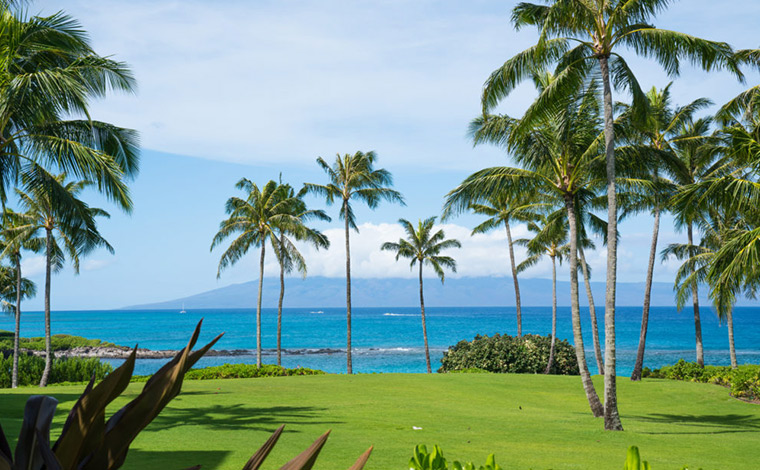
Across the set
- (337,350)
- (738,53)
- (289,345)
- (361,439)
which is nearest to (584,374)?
(361,439)

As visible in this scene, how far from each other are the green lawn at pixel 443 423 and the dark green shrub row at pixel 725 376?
73 centimetres

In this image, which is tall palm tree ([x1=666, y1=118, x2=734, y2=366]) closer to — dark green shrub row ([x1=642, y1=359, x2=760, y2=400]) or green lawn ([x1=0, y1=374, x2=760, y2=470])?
dark green shrub row ([x1=642, y1=359, x2=760, y2=400])

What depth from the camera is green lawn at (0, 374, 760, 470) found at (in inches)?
346

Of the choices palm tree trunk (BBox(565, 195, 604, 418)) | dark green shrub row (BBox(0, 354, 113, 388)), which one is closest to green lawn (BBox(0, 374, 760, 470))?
palm tree trunk (BBox(565, 195, 604, 418))

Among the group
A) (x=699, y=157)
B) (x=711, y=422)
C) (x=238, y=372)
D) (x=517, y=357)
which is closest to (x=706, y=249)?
(x=699, y=157)

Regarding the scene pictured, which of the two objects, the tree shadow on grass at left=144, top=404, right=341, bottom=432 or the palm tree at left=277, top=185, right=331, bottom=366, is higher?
the palm tree at left=277, top=185, right=331, bottom=366

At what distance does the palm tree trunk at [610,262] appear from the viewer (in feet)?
41.1

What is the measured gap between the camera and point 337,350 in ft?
238

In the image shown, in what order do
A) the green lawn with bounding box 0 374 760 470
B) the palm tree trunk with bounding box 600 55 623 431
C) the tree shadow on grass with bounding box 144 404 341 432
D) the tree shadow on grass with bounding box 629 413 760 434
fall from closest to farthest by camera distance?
the green lawn with bounding box 0 374 760 470 → the tree shadow on grass with bounding box 144 404 341 432 → the palm tree trunk with bounding box 600 55 623 431 → the tree shadow on grass with bounding box 629 413 760 434

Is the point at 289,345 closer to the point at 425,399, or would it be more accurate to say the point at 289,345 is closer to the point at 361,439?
the point at 425,399

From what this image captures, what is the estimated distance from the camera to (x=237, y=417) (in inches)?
497

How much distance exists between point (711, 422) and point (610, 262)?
5.40 metres

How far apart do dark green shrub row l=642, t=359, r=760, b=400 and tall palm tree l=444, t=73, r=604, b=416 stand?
25.1ft

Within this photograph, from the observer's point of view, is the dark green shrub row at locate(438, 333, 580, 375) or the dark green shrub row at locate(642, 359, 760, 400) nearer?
the dark green shrub row at locate(642, 359, 760, 400)
